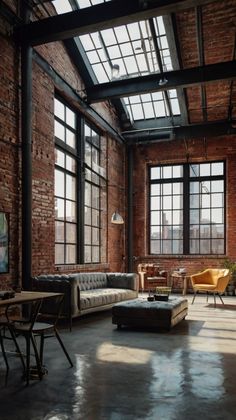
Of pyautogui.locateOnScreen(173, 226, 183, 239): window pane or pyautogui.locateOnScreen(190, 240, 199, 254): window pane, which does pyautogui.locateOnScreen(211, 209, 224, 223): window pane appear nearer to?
pyautogui.locateOnScreen(190, 240, 199, 254): window pane

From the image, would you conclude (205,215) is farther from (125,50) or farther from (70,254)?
(125,50)

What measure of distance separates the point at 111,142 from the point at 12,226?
5.55m

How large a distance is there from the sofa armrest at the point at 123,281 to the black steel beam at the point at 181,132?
4.44 m

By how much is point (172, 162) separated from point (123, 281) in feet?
15.8

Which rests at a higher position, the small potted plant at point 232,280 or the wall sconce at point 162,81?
the wall sconce at point 162,81

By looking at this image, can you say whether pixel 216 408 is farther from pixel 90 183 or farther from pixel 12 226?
pixel 90 183

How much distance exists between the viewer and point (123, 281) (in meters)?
8.46

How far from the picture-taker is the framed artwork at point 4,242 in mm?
5770

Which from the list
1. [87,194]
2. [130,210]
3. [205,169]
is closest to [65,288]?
[87,194]

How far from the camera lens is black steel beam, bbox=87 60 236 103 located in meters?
7.70

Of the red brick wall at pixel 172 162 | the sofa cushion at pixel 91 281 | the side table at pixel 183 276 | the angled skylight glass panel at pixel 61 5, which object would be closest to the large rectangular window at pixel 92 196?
the sofa cushion at pixel 91 281

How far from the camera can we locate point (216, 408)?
9.43 feet

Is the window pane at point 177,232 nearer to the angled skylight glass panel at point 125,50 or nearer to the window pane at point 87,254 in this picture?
the window pane at point 87,254

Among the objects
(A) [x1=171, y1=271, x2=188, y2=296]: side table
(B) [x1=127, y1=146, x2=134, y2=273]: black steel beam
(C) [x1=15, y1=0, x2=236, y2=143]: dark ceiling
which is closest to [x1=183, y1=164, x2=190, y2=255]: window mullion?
(A) [x1=171, y1=271, x2=188, y2=296]: side table
